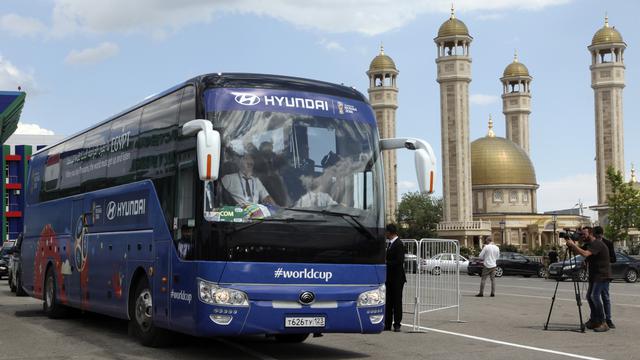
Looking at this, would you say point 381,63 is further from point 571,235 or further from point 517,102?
point 571,235

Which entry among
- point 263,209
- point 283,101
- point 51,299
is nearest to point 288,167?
point 263,209

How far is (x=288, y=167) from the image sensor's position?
10.3 m

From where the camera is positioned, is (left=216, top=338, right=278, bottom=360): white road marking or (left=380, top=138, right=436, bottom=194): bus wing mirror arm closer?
(left=380, top=138, right=436, bottom=194): bus wing mirror arm

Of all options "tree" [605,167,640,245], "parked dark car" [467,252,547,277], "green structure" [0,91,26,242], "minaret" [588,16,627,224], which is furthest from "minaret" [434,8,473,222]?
"parked dark car" [467,252,547,277]

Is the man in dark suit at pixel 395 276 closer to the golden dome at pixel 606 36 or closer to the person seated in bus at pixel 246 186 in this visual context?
the person seated in bus at pixel 246 186

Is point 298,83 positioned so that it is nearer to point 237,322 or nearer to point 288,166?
point 288,166

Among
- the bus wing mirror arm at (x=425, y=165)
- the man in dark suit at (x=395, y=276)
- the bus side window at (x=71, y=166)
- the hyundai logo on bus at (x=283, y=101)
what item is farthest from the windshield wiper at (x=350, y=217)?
the bus side window at (x=71, y=166)

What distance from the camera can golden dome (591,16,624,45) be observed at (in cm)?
11194

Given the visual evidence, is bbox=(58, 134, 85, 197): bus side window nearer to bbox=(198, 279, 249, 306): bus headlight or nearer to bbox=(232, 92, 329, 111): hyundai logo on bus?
bbox=(232, 92, 329, 111): hyundai logo on bus

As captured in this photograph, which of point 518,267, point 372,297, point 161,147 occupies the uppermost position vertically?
point 161,147

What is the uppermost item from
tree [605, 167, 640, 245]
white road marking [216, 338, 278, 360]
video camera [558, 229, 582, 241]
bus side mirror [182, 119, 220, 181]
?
tree [605, 167, 640, 245]

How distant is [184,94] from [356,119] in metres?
2.06

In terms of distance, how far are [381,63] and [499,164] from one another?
2314cm

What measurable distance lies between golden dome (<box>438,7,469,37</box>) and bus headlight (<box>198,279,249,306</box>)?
322ft
